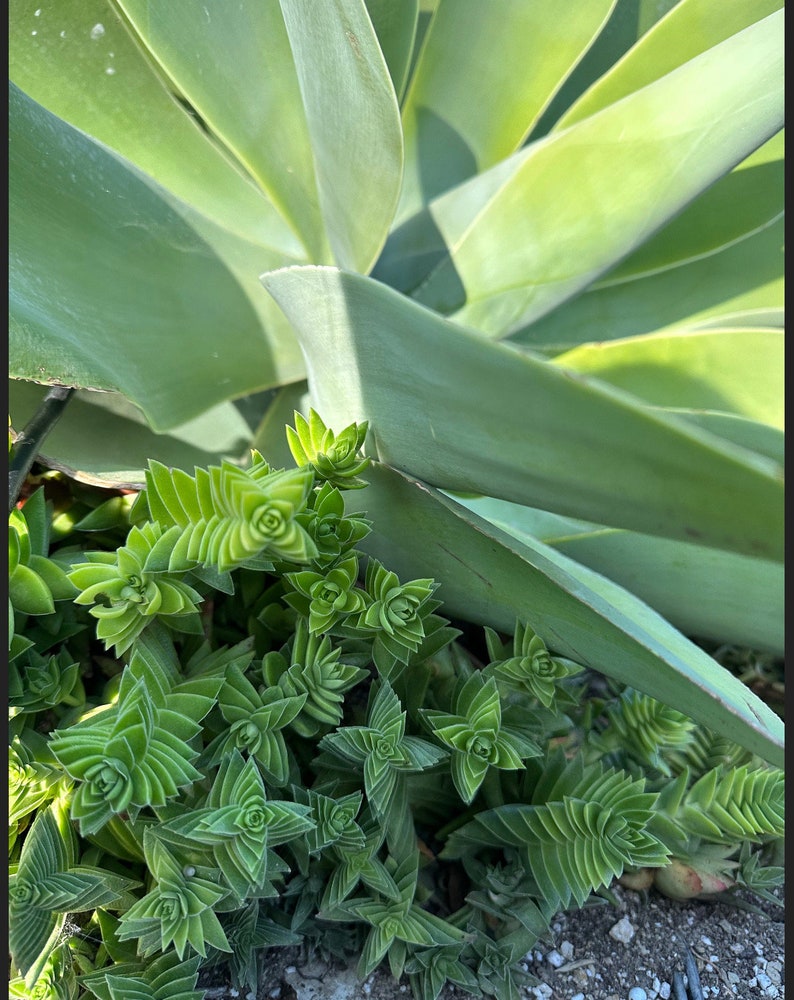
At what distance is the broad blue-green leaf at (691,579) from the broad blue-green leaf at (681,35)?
0.56 meters

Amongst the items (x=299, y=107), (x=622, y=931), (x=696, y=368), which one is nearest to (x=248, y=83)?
(x=299, y=107)

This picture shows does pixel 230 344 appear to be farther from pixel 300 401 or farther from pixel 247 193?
pixel 247 193

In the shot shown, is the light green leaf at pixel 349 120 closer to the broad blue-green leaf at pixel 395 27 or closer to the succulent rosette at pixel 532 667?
the broad blue-green leaf at pixel 395 27

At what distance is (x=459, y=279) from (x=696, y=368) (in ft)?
1.06

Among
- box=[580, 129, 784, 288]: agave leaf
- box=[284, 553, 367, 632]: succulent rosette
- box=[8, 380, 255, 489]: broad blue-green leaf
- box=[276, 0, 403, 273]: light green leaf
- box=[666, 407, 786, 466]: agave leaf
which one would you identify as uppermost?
box=[276, 0, 403, 273]: light green leaf

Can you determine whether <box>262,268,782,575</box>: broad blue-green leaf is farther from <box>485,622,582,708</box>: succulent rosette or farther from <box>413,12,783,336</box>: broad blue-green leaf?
<box>413,12,783,336</box>: broad blue-green leaf

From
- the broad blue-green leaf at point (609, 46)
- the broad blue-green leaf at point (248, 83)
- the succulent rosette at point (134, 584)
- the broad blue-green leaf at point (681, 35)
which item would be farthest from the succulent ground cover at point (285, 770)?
the broad blue-green leaf at point (609, 46)

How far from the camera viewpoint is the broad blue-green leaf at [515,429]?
0.38m

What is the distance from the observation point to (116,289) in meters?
0.76

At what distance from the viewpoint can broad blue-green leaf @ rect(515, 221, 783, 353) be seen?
1.08 m

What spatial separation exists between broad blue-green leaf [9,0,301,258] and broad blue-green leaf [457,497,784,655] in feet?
1.56

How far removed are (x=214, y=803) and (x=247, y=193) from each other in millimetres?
731

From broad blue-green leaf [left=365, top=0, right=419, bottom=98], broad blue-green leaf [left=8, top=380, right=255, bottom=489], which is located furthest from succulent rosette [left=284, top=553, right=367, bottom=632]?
broad blue-green leaf [left=365, top=0, right=419, bottom=98]

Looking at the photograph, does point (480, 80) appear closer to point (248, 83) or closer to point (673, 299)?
point (248, 83)
